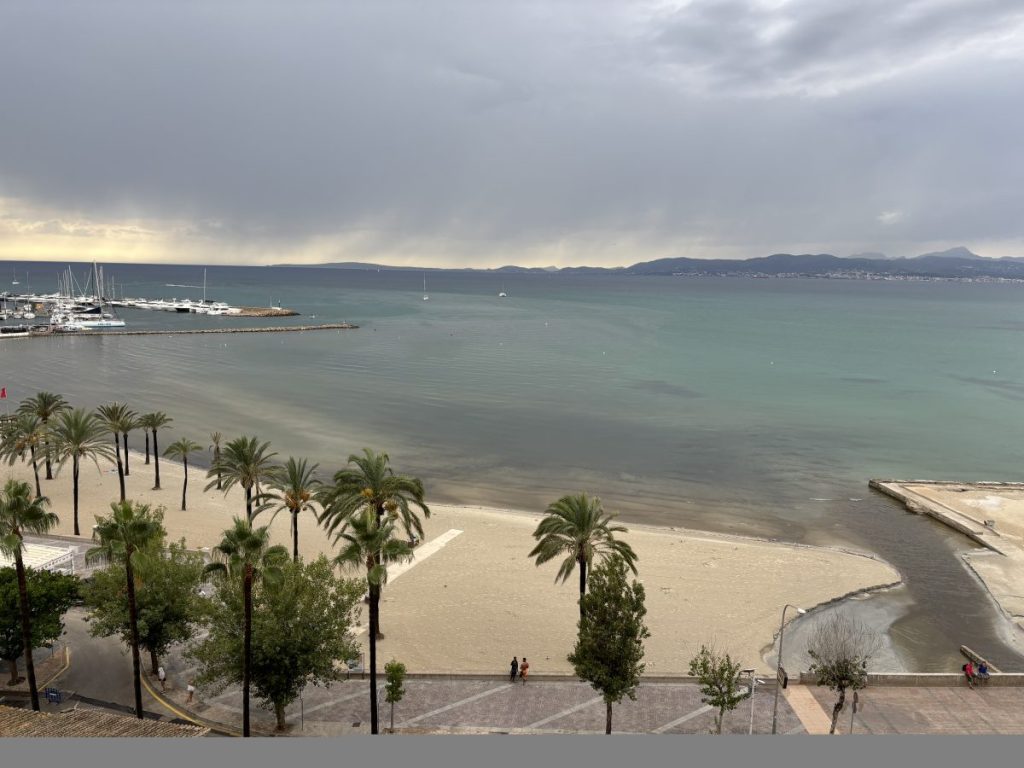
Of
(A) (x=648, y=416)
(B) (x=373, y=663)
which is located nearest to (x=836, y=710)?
(B) (x=373, y=663)

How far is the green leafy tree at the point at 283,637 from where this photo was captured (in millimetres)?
22672

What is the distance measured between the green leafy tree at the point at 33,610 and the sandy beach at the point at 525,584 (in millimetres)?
12386

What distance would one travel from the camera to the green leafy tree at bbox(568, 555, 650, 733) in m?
22.2

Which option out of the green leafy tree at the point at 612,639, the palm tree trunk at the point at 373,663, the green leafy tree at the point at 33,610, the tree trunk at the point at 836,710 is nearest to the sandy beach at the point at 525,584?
the tree trunk at the point at 836,710

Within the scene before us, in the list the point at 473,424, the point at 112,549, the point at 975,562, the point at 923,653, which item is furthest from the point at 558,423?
the point at 112,549

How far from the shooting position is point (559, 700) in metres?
25.5

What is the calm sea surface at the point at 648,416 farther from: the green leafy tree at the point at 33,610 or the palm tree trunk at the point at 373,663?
the green leafy tree at the point at 33,610

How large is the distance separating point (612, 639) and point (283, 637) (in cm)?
1064

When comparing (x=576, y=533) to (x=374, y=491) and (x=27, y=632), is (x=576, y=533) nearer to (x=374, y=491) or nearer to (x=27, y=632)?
(x=374, y=491)

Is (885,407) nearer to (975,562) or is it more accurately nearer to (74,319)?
(975,562)

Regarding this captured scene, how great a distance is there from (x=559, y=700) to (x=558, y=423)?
54.7 meters

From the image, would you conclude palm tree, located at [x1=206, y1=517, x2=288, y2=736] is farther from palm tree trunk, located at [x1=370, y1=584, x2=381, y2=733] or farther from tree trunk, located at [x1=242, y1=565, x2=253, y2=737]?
palm tree trunk, located at [x1=370, y1=584, x2=381, y2=733]

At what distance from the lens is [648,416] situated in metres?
84.3

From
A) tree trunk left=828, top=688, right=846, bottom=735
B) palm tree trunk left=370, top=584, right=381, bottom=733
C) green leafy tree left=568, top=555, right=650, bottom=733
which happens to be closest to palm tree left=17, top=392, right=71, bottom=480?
palm tree trunk left=370, top=584, right=381, bottom=733
